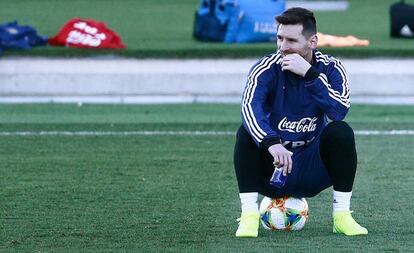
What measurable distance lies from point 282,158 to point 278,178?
0.18 meters

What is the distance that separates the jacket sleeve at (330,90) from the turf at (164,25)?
704 centimetres

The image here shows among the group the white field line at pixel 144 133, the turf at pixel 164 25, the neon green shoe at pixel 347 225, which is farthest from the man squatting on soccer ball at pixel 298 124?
the turf at pixel 164 25

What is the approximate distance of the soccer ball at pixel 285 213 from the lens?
582 centimetres

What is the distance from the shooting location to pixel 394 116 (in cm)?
1130

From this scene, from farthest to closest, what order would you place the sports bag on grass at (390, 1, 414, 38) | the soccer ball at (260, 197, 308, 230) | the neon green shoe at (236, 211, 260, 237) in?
the sports bag on grass at (390, 1, 414, 38) < the soccer ball at (260, 197, 308, 230) < the neon green shoe at (236, 211, 260, 237)

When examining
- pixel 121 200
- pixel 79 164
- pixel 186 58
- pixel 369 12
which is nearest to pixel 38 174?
pixel 79 164

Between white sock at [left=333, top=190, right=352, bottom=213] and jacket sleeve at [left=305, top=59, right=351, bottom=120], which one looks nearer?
jacket sleeve at [left=305, top=59, right=351, bottom=120]

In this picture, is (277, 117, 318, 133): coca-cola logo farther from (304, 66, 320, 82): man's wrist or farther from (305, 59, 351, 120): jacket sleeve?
(304, 66, 320, 82): man's wrist

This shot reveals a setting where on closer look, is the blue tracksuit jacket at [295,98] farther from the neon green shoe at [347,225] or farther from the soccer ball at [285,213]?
the neon green shoe at [347,225]

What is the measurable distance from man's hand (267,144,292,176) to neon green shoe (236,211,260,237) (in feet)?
1.31

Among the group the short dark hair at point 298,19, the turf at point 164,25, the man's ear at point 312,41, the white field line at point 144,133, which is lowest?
the turf at point 164,25

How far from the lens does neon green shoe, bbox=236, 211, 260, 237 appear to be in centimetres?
568

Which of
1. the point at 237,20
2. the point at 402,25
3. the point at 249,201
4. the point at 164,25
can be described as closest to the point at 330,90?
the point at 249,201

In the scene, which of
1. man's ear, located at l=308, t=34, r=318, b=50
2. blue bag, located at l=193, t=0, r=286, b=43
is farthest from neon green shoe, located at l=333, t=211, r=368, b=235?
blue bag, located at l=193, t=0, r=286, b=43
